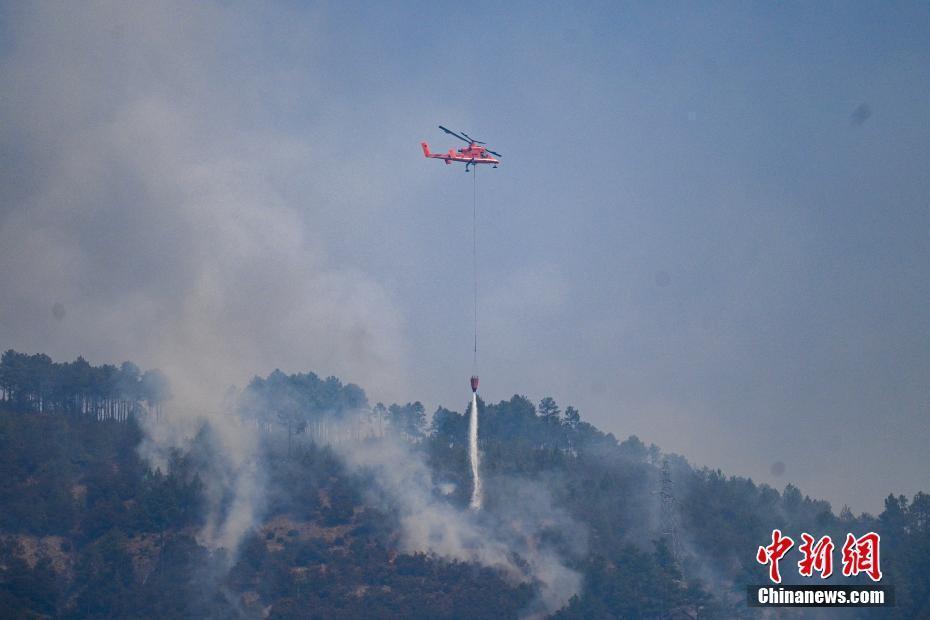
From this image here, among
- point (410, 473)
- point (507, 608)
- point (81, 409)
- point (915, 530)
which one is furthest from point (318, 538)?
point (915, 530)

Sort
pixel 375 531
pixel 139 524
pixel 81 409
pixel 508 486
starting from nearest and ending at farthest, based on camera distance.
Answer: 1. pixel 139 524
2. pixel 375 531
3. pixel 508 486
4. pixel 81 409

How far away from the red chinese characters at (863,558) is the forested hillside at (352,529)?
621 centimetres

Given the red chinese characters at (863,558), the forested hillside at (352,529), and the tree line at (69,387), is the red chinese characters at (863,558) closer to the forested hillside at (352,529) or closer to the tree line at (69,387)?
the forested hillside at (352,529)

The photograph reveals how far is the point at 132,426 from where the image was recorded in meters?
172

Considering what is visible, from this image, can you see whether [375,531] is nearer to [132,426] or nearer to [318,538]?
[318,538]

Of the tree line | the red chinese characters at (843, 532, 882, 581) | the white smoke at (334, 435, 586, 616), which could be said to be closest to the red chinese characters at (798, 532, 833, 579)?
the red chinese characters at (843, 532, 882, 581)

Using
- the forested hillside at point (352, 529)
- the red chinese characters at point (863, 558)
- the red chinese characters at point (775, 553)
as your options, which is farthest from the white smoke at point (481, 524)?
the red chinese characters at point (863, 558)

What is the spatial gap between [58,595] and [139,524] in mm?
16201

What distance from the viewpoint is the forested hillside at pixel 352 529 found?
132 meters

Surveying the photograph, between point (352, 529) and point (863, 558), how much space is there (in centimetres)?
7340

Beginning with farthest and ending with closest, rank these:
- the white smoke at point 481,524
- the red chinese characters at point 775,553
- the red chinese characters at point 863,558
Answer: the white smoke at point 481,524, the red chinese characters at point 863,558, the red chinese characters at point 775,553

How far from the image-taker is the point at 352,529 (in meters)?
156

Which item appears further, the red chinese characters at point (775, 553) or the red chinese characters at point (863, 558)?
the red chinese characters at point (863, 558)

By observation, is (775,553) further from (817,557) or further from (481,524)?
(481,524)
